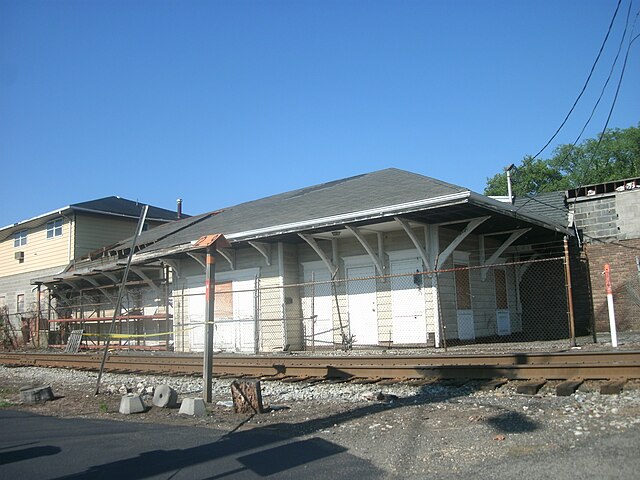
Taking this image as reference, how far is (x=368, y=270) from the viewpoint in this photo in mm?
16547

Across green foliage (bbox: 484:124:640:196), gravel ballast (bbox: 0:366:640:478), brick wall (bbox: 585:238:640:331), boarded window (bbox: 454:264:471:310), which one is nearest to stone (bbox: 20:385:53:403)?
gravel ballast (bbox: 0:366:640:478)

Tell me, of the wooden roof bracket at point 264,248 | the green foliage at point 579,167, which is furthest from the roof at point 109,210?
the green foliage at point 579,167

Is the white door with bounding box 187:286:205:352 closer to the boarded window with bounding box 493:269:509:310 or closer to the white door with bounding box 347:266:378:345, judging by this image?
the white door with bounding box 347:266:378:345

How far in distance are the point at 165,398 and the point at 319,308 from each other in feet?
28.6

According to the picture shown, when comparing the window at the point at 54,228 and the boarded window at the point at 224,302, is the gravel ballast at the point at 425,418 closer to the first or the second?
the boarded window at the point at 224,302

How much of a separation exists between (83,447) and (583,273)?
54.6 ft

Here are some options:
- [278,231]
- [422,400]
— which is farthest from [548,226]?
[422,400]

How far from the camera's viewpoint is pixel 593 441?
18.0 ft

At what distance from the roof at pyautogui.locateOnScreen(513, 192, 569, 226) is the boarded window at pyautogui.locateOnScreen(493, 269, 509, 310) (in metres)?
2.45

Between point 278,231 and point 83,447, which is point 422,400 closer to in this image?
point 83,447

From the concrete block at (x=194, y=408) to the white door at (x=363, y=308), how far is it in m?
8.17

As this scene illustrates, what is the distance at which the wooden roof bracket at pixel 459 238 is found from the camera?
1449 cm

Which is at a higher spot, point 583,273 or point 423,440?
point 583,273

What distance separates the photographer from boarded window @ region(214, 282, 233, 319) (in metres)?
18.9
